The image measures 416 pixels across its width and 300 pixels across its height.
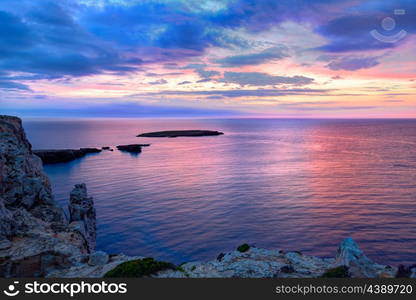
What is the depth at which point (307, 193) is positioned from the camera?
2400 inches

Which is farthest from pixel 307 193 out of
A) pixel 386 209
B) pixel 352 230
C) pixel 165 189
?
pixel 165 189

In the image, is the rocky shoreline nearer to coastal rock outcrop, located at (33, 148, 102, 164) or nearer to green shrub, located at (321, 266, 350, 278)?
green shrub, located at (321, 266, 350, 278)

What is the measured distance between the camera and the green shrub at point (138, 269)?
1667 cm

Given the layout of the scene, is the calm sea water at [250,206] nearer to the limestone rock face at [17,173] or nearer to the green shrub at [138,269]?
the limestone rock face at [17,173]

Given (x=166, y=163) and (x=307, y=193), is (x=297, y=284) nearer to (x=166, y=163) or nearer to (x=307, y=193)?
(x=307, y=193)

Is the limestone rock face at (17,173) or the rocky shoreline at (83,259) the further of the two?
the limestone rock face at (17,173)

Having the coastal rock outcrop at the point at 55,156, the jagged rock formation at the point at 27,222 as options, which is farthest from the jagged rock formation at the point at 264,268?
A: the coastal rock outcrop at the point at 55,156

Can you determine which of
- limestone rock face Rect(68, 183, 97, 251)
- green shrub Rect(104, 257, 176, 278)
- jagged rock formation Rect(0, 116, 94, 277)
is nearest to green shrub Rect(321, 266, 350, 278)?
green shrub Rect(104, 257, 176, 278)

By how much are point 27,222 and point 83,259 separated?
8.45 m

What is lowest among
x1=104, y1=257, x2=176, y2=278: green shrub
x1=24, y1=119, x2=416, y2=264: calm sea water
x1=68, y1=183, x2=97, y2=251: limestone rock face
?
x1=24, y1=119, x2=416, y2=264: calm sea water

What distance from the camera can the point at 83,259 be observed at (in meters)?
20.1

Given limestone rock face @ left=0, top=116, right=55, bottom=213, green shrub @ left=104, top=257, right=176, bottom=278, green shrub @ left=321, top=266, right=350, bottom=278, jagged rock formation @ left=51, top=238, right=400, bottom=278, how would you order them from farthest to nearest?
1. limestone rock face @ left=0, top=116, right=55, bottom=213
2. green shrub @ left=104, top=257, right=176, bottom=278
3. jagged rock formation @ left=51, top=238, right=400, bottom=278
4. green shrub @ left=321, top=266, right=350, bottom=278

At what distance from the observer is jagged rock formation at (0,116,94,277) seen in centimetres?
1908

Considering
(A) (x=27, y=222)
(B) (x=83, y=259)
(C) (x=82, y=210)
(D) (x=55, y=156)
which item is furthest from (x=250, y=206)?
(D) (x=55, y=156)
